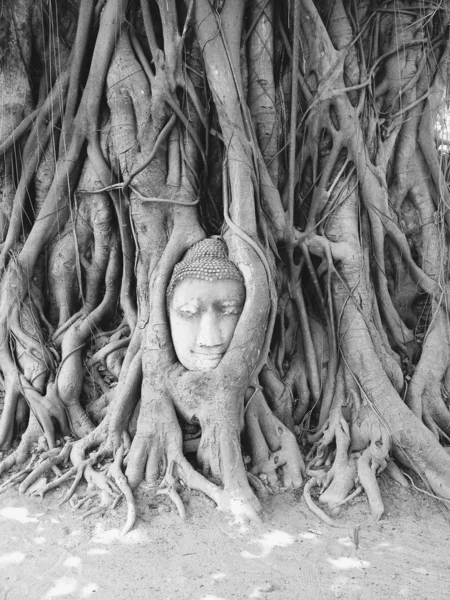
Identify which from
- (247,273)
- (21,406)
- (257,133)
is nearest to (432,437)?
(247,273)

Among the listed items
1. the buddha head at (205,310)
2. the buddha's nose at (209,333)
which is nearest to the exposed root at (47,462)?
the buddha head at (205,310)

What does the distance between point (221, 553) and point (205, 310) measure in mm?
1259

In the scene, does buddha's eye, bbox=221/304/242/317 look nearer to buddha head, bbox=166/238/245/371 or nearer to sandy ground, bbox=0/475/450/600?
buddha head, bbox=166/238/245/371

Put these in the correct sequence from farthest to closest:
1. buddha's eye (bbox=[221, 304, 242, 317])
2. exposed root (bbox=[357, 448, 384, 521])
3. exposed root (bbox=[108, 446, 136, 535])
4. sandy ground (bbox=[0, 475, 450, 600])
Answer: buddha's eye (bbox=[221, 304, 242, 317]) < exposed root (bbox=[357, 448, 384, 521]) < exposed root (bbox=[108, 446, 136, 535]) < sandy ground (bbox=[0, 475, 450, 600])

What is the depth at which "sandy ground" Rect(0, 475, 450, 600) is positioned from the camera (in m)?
2.08

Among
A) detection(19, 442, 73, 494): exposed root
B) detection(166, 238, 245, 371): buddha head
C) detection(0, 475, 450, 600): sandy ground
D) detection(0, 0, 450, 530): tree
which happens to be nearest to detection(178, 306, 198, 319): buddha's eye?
detection(166, 238, 245, 371): buddha head

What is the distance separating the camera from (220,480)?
2773 mm

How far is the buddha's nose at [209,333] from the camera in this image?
2.91 meters

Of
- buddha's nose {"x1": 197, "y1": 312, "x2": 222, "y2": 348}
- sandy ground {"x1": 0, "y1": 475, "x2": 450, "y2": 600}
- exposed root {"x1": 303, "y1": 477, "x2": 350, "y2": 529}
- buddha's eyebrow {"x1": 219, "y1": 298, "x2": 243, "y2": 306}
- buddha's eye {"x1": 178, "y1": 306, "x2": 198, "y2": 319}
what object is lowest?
sandy ground {"x1": 0, "y1": 475, "x2": 450, "y2": 600}

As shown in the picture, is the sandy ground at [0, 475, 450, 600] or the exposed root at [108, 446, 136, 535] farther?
the exposed root at [108, 446, 136, 535]

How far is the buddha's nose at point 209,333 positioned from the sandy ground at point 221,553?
81 cm

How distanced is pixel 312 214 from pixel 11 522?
2529 mm

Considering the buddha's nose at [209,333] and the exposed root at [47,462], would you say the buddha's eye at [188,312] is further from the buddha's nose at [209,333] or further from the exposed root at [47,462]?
the exposed root at [47,462]

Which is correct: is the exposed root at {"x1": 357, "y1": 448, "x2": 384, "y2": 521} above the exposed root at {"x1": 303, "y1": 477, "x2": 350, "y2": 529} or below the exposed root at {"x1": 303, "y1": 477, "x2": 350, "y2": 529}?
above
